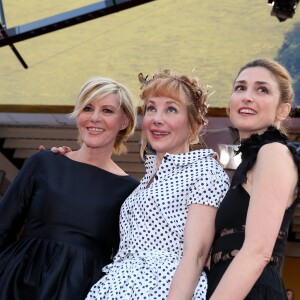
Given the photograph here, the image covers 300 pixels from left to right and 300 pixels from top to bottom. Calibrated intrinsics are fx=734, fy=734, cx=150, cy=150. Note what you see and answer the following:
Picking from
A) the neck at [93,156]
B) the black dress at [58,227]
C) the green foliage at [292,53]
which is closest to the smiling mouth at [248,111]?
the black dress at [58,227]

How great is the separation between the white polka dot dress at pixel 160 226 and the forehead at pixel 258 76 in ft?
0.97

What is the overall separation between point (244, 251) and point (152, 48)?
20.1ft

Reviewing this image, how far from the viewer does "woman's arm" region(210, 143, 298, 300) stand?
72.1 inches

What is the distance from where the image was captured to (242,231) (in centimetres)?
197

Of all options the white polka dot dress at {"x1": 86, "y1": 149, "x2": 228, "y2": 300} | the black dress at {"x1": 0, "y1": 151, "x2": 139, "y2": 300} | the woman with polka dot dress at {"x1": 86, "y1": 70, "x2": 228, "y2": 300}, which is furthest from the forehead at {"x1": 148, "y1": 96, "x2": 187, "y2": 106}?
the black dress at {"x1": 0, "y1": 151, "x2": 139, "y2": 300}

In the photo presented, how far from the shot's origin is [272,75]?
7.02 ft

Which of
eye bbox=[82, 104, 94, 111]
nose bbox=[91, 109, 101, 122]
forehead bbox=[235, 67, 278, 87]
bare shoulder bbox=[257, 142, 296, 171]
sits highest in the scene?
eye bbox=[82, 104, 94, 111]

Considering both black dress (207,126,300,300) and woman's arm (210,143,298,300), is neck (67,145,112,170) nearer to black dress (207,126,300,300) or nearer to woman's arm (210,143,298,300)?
black dress (207,126,300,300)

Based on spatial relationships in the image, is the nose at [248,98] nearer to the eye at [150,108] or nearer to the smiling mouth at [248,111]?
the smiling mouth at [248,111]

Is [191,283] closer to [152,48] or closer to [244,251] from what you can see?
[244,251]

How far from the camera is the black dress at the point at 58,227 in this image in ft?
8.21

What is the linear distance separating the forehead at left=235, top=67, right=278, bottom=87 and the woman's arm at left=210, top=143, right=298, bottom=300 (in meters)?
0.32

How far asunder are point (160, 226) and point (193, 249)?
19 centimetres

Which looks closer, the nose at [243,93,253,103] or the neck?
the nose at [243,93,253,103]
